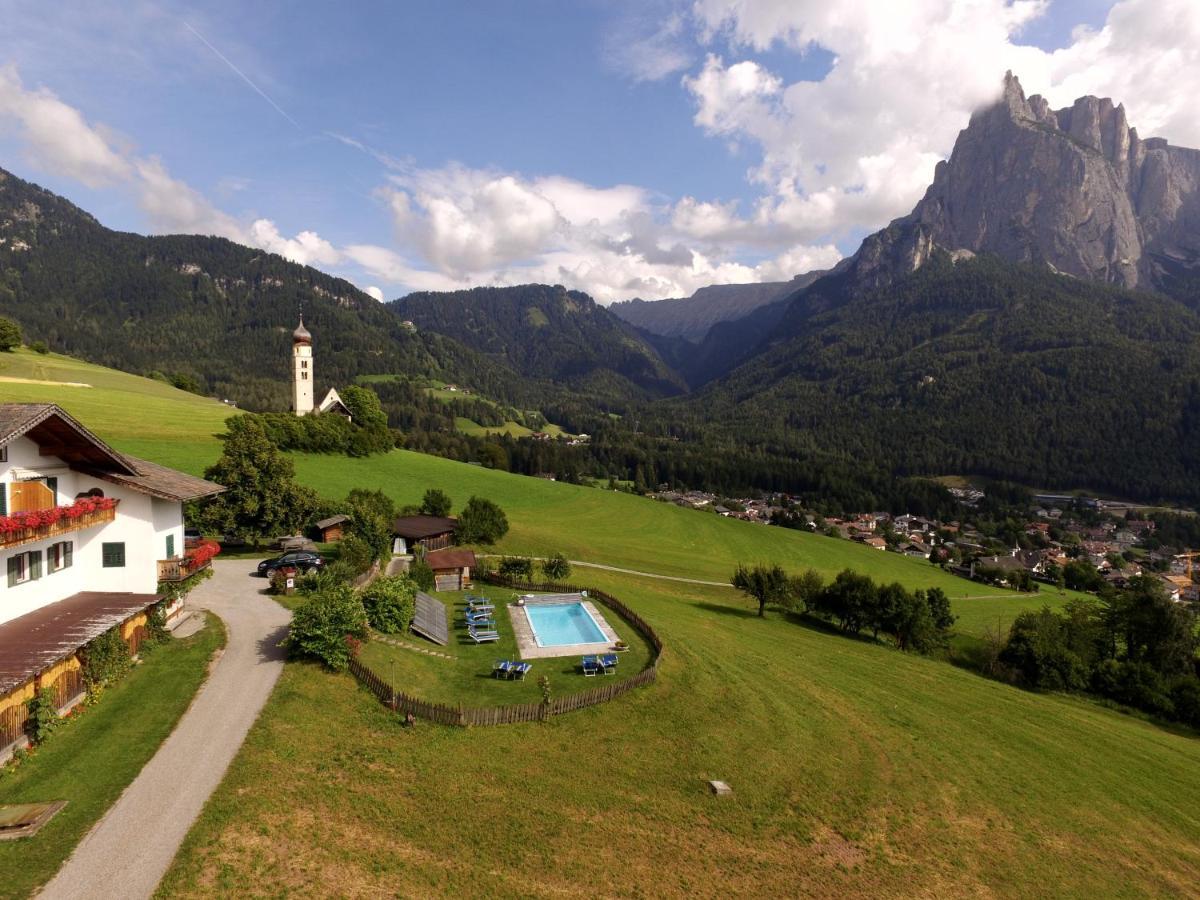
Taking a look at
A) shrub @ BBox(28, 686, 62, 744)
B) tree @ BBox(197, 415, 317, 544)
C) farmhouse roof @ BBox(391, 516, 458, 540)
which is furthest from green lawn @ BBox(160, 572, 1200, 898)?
farmhouse roof @ BBox(391, 516, 458, 540)

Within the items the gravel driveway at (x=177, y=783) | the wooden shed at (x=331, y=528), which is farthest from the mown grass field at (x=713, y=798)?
the wooden shed at (x=331, y=528)

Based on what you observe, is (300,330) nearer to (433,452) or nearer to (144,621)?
(433,452)

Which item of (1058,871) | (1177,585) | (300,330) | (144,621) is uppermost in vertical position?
(300,330)

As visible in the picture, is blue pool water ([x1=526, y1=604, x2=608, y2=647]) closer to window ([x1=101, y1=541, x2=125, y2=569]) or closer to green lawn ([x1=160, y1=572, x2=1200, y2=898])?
green lawn ([x1=160, y1=572, x2=1200, y2=898])

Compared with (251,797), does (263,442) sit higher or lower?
higher

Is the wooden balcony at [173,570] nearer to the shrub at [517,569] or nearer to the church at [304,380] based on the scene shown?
the shrub at [517,569]

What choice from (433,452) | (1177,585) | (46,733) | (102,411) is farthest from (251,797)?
(1177,585)

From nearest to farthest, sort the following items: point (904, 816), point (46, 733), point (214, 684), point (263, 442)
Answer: point (46, 733) < point (904, 816) < point (214, 684) < point (263, 442)
